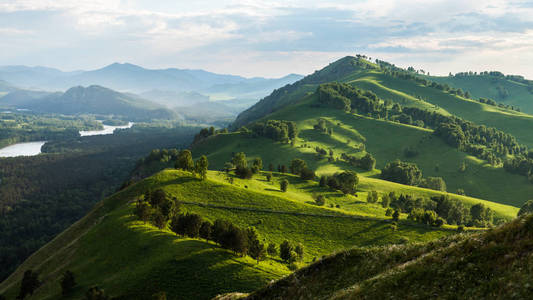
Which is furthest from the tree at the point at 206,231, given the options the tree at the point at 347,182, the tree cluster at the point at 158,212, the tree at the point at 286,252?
the tree at the point at 347,182

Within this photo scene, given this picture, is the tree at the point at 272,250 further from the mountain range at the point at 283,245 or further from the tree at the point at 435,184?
the tree at the point at 435,184

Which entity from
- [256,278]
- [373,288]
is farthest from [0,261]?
[373,288]

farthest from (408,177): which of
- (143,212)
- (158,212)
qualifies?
(143,212)

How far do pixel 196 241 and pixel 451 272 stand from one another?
5320 centimetres

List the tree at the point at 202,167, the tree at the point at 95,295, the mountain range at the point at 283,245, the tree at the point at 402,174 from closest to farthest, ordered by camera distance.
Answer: the mountain range at the point at 283,245 < the tree at the point at 95,295 < the tree at the point at 202,167 < the tree at the point at 402,174

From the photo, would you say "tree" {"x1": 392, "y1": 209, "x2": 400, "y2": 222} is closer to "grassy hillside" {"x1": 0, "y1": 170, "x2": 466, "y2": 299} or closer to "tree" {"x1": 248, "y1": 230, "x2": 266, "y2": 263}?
"grassy hillside" {"x1": 0, "y1": 170, "x2": 466, "y2": 299}

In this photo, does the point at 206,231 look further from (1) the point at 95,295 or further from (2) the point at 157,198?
(2) the point at 157,198

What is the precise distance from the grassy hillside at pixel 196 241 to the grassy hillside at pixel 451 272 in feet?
77.4

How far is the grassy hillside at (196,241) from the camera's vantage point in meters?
52.7

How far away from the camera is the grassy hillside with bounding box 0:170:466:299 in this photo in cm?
5266

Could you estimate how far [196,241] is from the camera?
64.6 metres

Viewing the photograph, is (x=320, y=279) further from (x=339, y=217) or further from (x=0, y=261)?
(x=0, y=261)

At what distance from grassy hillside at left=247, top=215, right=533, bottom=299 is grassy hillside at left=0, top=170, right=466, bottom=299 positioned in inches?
928

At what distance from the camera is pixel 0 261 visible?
152750 mm
